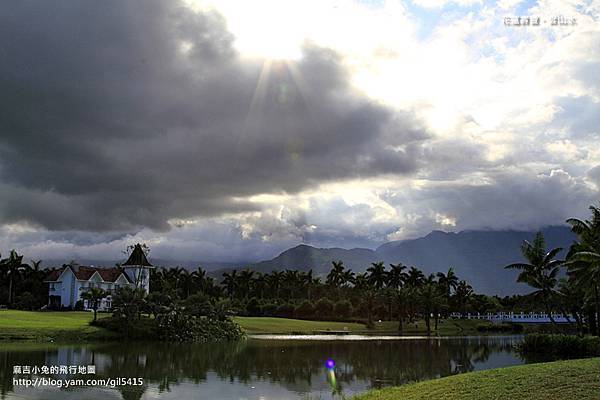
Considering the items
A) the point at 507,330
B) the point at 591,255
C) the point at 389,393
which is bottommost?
the point at 507,330

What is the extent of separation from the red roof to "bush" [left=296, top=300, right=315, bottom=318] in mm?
39860

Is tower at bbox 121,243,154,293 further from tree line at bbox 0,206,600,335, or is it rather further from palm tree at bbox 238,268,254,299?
palm tree at bbox 238,268,254,299

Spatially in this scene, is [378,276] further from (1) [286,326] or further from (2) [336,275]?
(1) [286,326]

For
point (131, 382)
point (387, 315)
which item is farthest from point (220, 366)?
point (387, 315)

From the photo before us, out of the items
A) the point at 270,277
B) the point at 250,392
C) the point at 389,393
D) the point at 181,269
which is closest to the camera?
the point at 389,393

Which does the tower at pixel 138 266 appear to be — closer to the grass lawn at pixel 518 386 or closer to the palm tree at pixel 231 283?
the palm tree at pixel 231 283

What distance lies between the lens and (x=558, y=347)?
5778cm

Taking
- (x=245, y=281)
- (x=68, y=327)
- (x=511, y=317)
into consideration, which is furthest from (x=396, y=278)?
(x=68, y=327)

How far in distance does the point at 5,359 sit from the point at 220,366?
53.7 feet

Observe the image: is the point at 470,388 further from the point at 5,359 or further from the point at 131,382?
the point at 5,359

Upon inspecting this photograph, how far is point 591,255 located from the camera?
48969 millimetres

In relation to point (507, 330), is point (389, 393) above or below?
above

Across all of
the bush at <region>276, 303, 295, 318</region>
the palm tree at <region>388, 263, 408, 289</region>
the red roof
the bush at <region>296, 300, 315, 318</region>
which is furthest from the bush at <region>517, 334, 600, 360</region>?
the palm tree at <region>388, 263, 408, 289</region>

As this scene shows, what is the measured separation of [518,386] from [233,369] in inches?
1018
